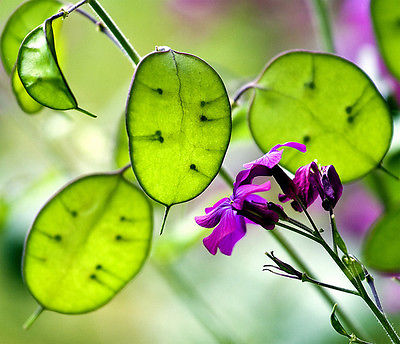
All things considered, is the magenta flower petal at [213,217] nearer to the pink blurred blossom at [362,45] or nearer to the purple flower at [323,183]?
the purple flower at [323,183]

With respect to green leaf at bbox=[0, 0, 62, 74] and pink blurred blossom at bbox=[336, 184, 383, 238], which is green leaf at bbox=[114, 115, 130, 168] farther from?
pink blurred blossom at bbox=[336, 184, 383, 238]

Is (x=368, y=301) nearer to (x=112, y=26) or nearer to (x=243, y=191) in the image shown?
(x=243, y=191)

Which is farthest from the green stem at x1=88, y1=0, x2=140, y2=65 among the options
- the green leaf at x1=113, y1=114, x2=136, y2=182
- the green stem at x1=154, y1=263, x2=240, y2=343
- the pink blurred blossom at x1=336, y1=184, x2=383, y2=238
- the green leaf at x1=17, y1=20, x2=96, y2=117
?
the pink blurred blossom at x1=336, y1=184, x2=383, y2=238

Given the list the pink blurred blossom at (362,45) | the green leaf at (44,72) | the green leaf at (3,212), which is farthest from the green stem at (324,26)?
the green leaf at (3,212)

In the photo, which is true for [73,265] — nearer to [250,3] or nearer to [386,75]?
[386,75]

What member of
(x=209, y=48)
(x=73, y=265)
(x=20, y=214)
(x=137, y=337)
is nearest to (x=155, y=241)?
(x=20, y=214)
